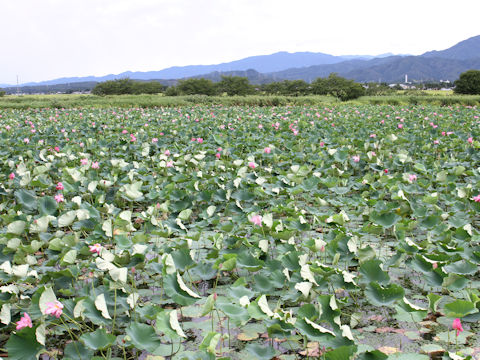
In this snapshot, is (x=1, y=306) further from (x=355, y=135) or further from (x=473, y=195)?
(x=355, y=135)

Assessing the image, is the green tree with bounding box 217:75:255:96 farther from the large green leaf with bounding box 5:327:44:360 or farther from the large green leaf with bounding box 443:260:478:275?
the large green leaf with bounding box 5:327:44:360

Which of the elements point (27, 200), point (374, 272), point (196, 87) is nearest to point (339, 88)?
point (196, 87)

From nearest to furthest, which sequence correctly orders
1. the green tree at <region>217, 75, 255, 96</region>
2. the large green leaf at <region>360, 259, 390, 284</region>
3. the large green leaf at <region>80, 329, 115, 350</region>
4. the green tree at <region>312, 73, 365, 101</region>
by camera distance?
the large green leaf at <region>80, 329, 115, 350</region>
the large green leaf at <region>360, 259, 390, 284</region>
the green tree at <region>312, 73, 365, 101</region>
the green tree at <region>217, 75, 255, 96</region>

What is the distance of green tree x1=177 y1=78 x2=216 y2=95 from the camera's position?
38.6 meters

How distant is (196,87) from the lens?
39.1 meters

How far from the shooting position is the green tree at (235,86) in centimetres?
4031

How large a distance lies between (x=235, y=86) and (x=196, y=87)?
414 cm

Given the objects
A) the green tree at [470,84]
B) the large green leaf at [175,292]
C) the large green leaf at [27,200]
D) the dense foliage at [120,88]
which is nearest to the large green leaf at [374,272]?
the large green leaf at [175,292]

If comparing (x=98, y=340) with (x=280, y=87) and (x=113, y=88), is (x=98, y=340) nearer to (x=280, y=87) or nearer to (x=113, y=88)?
(x=280, y=87)

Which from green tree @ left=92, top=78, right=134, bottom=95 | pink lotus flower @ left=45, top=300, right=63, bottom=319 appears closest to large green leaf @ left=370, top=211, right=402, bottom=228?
pink lotus flower @ left=45, top=300, right=63, bottom=319

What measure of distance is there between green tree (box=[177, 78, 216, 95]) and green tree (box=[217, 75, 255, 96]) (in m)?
1.37

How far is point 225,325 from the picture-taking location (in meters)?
1.96

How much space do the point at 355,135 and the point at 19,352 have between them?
639cm

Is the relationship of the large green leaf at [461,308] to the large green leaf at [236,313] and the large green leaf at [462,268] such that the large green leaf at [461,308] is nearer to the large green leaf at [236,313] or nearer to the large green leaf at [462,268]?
the large green leaf at [462,268]
